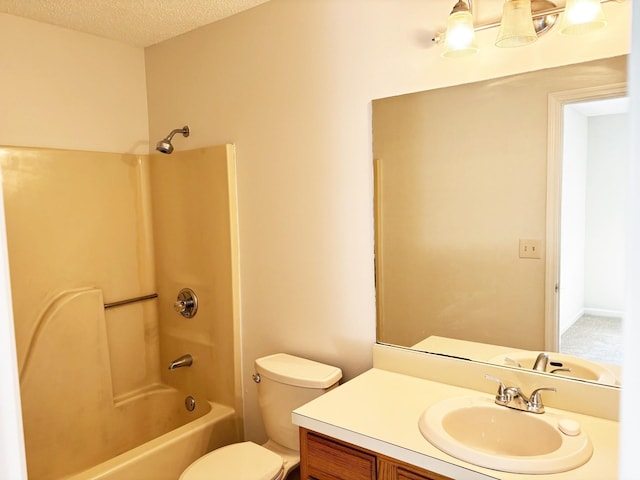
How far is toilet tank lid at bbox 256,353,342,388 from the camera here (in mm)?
1968

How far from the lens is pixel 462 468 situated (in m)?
1.25

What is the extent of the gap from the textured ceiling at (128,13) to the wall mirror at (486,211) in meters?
1.04

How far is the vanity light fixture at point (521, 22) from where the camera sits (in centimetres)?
139

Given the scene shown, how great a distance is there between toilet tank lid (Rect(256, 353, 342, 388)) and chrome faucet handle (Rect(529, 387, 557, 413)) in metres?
0.77

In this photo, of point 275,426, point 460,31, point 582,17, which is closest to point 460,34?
point 460,31

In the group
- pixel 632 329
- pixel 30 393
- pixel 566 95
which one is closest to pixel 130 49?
pixel 30 393

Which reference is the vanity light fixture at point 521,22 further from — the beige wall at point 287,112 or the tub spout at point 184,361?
the tub spout at point 184,361

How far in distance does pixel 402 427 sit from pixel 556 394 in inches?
21.3

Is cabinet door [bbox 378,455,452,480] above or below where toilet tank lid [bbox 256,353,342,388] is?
below

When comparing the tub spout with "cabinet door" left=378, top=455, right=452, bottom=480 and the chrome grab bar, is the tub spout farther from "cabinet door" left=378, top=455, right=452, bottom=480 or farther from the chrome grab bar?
"cabinet door" left=378, top=455, right=452, bottom=480

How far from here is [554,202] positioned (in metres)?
1.58

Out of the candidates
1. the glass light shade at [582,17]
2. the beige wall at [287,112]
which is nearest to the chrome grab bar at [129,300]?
the beige wall at [287,112]

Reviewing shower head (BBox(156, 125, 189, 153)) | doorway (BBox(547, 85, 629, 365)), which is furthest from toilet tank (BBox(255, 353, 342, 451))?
shower head (BBox(156, 125, 189, 153))

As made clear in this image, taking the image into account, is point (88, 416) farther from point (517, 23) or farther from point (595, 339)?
point (517, 23)
